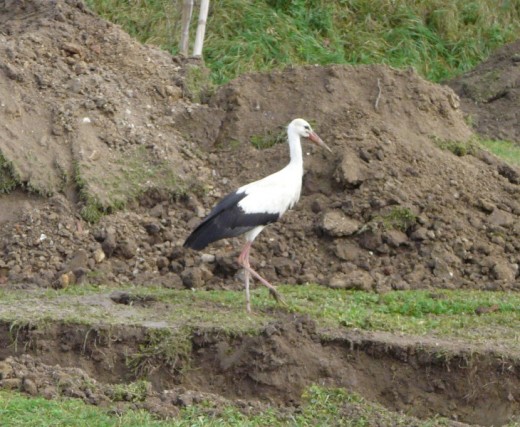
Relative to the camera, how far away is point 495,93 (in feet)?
57.3

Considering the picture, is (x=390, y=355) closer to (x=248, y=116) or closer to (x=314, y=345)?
(x=314, y=345)

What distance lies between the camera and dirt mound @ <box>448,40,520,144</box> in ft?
54.6

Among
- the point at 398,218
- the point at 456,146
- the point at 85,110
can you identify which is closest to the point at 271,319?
the point at 398,218

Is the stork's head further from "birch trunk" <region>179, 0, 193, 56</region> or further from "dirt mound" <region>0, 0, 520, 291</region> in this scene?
"birch trunk" <region>179, 0, 193, 56</region>

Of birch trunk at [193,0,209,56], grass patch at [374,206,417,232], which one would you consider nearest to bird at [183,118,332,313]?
grass patch at [374,206,417,232]

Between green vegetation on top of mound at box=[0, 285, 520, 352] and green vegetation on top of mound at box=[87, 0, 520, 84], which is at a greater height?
green vegetation on top of mound at box=[87, 0, 520, 84]

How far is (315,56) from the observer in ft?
57.8

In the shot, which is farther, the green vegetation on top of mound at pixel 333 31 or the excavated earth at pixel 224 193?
the green vegetation on top of mound at pixel 333 31

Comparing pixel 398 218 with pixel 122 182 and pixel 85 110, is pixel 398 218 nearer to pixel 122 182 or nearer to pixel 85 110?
pixel 122 182

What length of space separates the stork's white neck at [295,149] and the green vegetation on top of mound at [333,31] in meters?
5.71

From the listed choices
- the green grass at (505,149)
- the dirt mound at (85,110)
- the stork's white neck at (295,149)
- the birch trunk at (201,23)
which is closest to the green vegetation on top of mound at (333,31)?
the birch trunk at (201,23)

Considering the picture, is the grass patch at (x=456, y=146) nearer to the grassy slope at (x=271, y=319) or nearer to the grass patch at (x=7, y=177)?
the grassy slope at (x=271, y=319)

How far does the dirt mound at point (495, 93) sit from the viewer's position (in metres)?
16.7

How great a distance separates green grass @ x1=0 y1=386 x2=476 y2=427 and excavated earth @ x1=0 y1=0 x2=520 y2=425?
3.62ft
